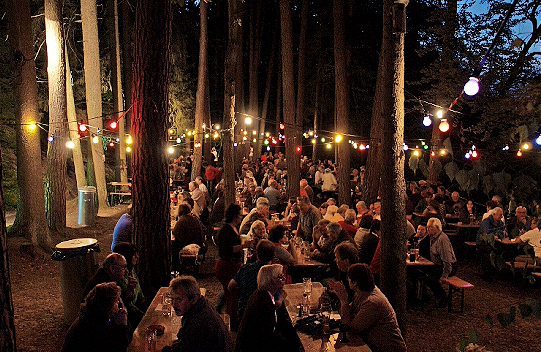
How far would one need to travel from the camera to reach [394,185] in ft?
18.0

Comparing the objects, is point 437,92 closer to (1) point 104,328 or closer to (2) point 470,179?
(2) point 470,179

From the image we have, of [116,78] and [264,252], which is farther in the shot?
[116,78]

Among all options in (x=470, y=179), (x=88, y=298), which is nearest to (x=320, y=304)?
(x=470, y=179)

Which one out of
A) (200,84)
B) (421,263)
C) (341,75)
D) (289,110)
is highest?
(200,84)

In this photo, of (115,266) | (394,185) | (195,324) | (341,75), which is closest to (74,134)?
(341,75)

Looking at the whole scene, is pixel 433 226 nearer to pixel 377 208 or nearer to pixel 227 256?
pixel 377 208

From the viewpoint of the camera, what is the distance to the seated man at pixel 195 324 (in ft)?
11.5

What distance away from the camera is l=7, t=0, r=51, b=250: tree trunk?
10086mm

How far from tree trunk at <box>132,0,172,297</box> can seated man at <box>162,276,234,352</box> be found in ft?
8.05

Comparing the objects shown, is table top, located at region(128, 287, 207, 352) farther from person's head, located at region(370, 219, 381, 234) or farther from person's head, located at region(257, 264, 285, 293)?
person's head, located at region(370, 219, 381, 234)

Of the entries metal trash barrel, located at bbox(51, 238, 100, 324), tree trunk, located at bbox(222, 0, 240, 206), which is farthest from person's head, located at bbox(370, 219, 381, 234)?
tree trunk, located at bbox(222, 0, 240, 206)

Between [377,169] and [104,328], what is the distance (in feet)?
43.2

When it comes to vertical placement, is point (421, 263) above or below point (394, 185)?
below

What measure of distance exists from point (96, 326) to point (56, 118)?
31.9 ft
